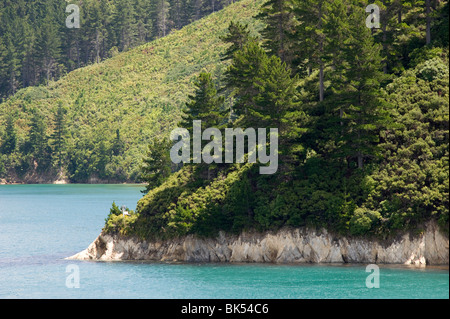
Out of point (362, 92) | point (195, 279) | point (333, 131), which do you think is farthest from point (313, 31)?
point (195, 279)

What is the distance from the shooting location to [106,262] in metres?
66.3

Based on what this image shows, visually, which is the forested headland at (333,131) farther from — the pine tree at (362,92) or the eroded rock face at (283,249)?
the eroded rock face at (283,249)

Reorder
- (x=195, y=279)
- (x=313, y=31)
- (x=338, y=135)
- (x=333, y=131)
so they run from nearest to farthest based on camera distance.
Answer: (x=195, y=279)
(x=338, y=135)
(x=333, y=131)
(x=313, y=31)

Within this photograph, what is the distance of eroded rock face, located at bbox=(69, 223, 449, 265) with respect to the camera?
54.9 meters

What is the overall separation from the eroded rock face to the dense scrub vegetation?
1103mm

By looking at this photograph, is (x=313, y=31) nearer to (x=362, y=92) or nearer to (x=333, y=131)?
(x=362, y=92)

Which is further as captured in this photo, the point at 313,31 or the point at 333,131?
the point at 313,31

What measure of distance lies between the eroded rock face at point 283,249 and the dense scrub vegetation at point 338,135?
1103 millimetres

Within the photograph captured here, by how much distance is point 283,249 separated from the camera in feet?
201

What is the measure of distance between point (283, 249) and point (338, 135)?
13.1 metres

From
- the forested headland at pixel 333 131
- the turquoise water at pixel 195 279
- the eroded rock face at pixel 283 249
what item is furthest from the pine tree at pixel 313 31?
the turquoise water at pixel 195 279

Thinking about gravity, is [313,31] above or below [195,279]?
above

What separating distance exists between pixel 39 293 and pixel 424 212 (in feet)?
112
